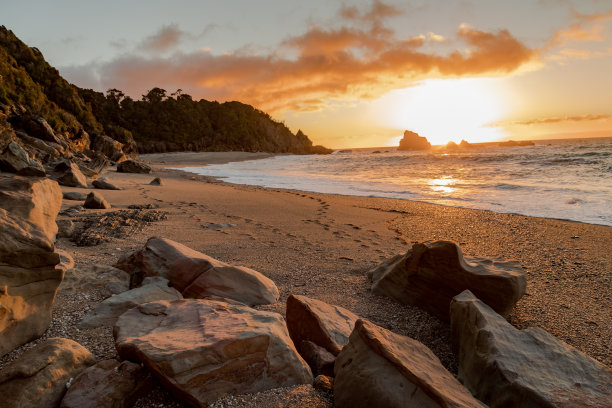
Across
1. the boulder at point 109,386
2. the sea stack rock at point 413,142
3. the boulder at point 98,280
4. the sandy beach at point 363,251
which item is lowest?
the sandy beach at point 363,251

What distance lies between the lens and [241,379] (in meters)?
1.74

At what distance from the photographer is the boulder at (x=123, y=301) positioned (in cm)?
231

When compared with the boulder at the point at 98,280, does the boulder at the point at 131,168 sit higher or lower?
higher

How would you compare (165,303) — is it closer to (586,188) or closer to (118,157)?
(586,188)

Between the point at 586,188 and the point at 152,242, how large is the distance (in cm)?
1261

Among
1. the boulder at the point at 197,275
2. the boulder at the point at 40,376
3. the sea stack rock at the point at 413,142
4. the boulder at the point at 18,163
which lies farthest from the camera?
the sea stack rock at the point at 413,142

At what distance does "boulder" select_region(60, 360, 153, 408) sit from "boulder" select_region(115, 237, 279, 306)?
1.05 metres

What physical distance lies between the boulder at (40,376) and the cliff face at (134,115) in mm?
19686

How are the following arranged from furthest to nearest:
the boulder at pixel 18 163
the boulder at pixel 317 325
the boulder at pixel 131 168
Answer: the boulder at pixel 131 168
the boulder at pixel 18 163
the boulder at pixel 317 325

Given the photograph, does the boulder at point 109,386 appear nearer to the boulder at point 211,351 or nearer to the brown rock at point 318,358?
the boulder at point 211,351

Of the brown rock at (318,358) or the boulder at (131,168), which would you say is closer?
the brown rock at (318,358)

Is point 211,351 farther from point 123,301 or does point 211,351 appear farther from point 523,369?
point 523,369

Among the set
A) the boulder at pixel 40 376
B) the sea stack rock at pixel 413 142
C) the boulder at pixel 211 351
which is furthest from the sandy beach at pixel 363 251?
the sea stack rock at pixel 413 142

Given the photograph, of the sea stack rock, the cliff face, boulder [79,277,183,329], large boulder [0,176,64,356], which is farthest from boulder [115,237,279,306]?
the sea stack rock
